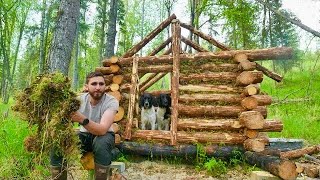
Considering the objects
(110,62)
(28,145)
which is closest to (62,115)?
(28,145)

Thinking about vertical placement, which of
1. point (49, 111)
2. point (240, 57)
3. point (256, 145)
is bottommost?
point (256, 145)

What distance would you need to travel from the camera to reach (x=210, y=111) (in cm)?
693

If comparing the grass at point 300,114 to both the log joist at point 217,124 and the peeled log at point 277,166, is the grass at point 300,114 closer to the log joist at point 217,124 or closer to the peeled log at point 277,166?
the log joist at point 217,124

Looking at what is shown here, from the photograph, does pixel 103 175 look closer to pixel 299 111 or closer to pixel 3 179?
pixel 3 179

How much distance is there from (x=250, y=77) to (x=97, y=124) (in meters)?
3.73

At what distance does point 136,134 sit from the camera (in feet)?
23.1

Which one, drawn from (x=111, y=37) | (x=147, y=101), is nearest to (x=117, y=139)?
(x=147, y=101)

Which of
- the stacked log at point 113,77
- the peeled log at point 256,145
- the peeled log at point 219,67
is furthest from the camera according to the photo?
the stacked log at point 113,77

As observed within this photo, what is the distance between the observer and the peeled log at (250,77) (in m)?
6.53

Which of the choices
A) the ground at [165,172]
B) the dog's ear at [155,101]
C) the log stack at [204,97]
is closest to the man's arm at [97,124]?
the ground at [165,172]

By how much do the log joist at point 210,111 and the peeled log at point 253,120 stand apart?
1.07 ft

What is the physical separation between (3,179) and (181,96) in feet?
12.7

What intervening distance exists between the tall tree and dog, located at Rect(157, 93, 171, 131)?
2547 millimetres

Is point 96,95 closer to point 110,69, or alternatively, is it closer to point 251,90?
point 110,69
